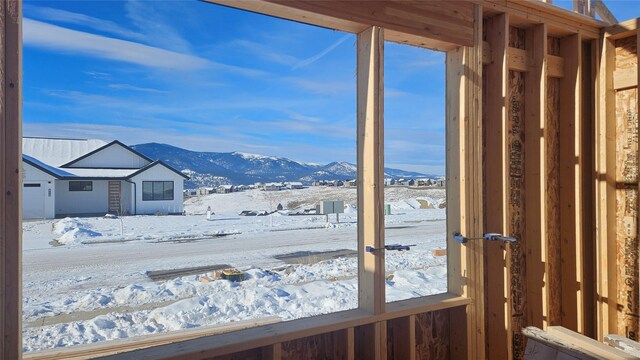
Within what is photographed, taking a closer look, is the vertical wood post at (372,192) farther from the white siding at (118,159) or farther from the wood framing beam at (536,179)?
the white siding at (118,159)

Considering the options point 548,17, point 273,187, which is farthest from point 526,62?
point 273,187

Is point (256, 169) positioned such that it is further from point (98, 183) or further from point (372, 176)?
point (372, 176)

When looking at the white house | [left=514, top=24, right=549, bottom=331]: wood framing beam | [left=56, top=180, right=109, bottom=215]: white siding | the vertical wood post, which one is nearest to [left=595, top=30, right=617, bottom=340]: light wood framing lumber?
[left=514, top=24, right=549, bottom=331]: wood framing beam

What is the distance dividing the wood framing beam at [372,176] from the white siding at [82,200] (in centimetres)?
2139

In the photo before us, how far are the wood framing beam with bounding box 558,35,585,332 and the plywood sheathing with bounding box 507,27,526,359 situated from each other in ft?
1.72

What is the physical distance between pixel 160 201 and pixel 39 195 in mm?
5375

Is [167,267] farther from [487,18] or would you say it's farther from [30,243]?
[487,18]

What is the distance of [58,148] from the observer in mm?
23375

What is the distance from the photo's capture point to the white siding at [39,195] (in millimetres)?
Answer: 17828

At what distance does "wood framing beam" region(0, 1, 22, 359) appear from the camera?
5.49 feet

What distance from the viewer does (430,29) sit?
2746 millimetres

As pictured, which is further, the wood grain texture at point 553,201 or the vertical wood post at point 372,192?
the wood grain texture at point 553,201

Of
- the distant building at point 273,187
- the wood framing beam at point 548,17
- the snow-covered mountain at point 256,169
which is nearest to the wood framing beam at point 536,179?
the wood framing beam at point 548,17

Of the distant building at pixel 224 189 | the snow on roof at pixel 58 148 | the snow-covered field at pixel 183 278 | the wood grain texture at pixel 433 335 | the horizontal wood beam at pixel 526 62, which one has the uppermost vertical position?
the snow on roof at pixel 58 148
